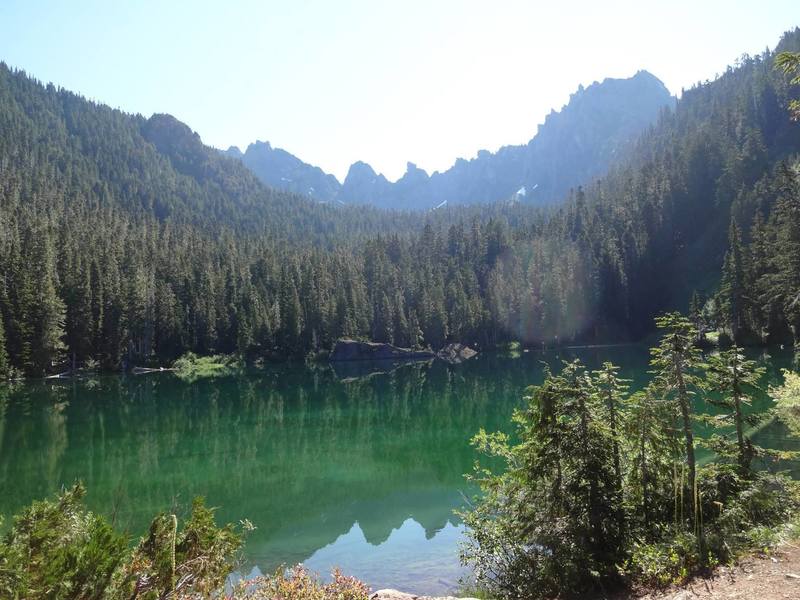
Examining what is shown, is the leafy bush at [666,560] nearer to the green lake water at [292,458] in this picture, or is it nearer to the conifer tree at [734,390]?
the conifer tree at [734,390]

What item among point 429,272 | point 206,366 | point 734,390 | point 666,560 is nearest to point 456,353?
point 429,272

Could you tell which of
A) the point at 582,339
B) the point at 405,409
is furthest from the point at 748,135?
the point at 405,409

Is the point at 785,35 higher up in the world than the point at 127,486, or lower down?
higher up

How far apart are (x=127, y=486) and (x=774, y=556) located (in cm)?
2385

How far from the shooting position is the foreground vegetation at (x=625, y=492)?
8.25 m

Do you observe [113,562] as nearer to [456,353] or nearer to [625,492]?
[625,492]

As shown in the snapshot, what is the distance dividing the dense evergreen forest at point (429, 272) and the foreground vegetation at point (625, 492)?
198ft

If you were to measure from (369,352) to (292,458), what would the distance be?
223 feet

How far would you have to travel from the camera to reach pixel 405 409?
146 ft

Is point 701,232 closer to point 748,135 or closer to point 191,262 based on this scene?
point 748,135

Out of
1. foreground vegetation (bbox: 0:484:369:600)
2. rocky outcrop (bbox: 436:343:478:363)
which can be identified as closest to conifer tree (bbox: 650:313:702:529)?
foreground vegetation (bbox: 0:484:369:600)

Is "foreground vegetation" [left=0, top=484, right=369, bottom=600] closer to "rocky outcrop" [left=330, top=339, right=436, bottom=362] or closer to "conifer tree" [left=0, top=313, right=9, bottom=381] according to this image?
"conifer tree" [left=0, top=313, right=9, bottom=381]

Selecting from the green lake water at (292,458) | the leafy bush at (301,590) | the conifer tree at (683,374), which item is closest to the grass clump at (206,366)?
the green lake water at (292,458)

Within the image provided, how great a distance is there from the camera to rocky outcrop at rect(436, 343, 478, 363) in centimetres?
9605
